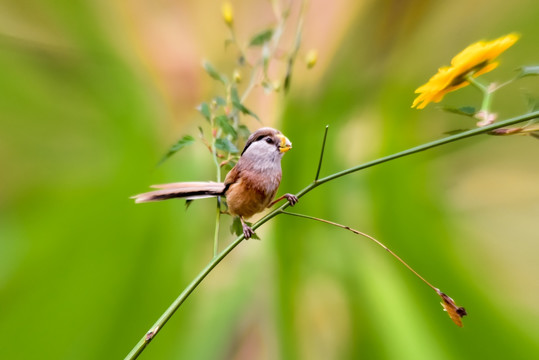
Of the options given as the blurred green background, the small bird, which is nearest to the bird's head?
the small bird

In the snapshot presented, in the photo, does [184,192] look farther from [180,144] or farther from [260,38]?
[260,38]

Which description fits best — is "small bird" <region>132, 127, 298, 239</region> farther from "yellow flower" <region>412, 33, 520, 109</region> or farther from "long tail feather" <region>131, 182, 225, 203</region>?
"yellow flower" <region>412, 33, 520, 109</region>

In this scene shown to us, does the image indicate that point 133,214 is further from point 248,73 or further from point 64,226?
point 248,73

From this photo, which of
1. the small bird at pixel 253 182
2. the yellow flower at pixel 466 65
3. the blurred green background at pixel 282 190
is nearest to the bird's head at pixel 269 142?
the small bird at pixel 253 182

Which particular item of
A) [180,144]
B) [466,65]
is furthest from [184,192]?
[466,65]

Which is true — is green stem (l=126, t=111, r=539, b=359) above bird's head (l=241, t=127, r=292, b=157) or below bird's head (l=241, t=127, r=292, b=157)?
below

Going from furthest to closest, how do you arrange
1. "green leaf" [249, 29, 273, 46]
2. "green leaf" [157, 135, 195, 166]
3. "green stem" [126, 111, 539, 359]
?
"green leaf" [249, 29, 273, 46] < "green leaf" [157, 135, 195, 166] < "green stem" [126, 111, 539, 359]

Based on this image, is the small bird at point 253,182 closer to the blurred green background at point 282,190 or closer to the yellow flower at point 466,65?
the yellow flower at point 466,65
